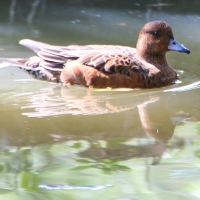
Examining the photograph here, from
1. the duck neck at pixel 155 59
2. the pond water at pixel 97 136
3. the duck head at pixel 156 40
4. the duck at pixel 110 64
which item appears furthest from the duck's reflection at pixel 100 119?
the duck head at pixel 156 40

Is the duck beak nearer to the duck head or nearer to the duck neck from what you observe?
the duck head

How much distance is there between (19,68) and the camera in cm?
766

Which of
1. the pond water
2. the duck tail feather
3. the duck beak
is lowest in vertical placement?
the pond water

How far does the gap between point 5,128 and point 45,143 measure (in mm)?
514

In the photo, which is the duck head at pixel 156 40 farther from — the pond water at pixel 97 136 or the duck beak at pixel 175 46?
the pond water at pixel 97 136

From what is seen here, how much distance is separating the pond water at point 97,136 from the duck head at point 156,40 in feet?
1.24

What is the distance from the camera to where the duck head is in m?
7.47

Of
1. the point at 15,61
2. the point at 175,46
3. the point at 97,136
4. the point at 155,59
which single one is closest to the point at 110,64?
the point at 155,59

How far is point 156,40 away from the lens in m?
7.48

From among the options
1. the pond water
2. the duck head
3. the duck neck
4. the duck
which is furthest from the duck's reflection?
the duck head

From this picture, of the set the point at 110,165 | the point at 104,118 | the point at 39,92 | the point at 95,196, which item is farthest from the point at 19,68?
the point at 95,196

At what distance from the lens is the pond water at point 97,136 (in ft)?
14.0

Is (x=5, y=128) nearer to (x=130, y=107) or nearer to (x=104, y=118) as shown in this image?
(x=104, y=118)

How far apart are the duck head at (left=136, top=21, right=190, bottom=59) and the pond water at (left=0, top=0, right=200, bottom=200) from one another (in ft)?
1.24
